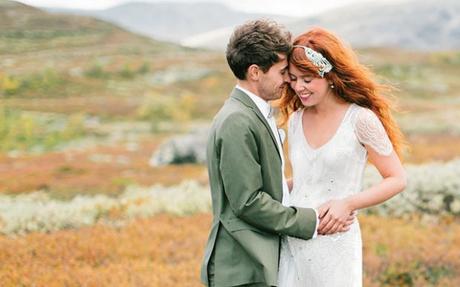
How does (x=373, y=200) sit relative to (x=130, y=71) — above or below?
above

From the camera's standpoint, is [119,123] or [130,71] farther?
[130,71]

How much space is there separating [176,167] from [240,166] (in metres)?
15.3

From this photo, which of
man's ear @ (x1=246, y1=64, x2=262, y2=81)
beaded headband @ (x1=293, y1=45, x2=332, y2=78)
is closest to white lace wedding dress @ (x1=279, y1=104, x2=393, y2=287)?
beaded headband @ (x1=293, y1=45, x2=332, y2=78)

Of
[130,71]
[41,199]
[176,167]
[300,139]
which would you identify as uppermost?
[300,139]

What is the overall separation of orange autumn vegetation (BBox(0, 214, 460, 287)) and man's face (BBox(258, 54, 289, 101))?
3.38 metres

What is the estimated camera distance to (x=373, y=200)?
14.0 feet

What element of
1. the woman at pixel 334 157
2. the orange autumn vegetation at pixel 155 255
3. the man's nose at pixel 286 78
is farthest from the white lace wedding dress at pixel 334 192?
the orange autumn vegetation at pixel 155 255

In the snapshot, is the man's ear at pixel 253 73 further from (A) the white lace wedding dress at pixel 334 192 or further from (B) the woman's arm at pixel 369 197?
(B) the woman's arm at pixel 369 197

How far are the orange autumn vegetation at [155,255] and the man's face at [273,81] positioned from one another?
3382mm

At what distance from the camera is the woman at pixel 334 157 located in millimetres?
4262

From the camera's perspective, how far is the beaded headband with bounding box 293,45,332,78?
165 inches

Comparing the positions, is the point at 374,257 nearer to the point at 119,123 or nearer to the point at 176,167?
the point at 176,167

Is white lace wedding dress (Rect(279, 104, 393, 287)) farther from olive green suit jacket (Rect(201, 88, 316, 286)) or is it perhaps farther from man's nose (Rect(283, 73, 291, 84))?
man's nose (Rect(283, 73, 291, 84))

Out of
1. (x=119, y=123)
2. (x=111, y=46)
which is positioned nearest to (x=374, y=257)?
(x=119, y=123)
